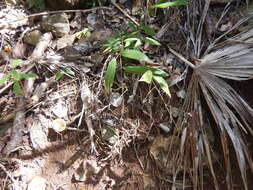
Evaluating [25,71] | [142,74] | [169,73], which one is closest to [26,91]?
[25,71]

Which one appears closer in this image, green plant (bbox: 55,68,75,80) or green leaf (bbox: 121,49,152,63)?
green leaf (bbox: 121,49,152,63)

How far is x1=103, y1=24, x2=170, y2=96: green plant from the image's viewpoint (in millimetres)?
1667

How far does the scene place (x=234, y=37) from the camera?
1.71 m

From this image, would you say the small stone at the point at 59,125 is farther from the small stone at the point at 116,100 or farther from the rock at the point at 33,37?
the rock at the point at 33,37

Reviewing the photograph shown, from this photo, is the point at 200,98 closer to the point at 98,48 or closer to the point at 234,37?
the point at 234,37

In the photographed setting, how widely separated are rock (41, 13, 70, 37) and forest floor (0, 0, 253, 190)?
0.13 meters

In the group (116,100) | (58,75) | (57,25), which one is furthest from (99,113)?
(57,25)

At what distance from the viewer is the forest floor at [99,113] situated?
1694 millimetres

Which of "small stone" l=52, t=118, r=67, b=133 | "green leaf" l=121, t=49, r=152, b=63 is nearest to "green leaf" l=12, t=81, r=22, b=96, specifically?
"small stone" l=52, t=118, r=67, b=133

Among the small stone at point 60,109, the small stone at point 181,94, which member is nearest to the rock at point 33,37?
the small stone at point 60,109

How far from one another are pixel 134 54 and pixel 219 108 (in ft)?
1.88

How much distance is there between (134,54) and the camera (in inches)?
66.2

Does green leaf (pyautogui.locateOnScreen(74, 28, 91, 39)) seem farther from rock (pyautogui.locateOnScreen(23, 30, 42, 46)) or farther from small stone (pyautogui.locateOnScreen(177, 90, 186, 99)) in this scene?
small stone (pyautogui.locateOnScreen(177, 90, 186, 99))

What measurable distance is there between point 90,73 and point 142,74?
1.16 ft
